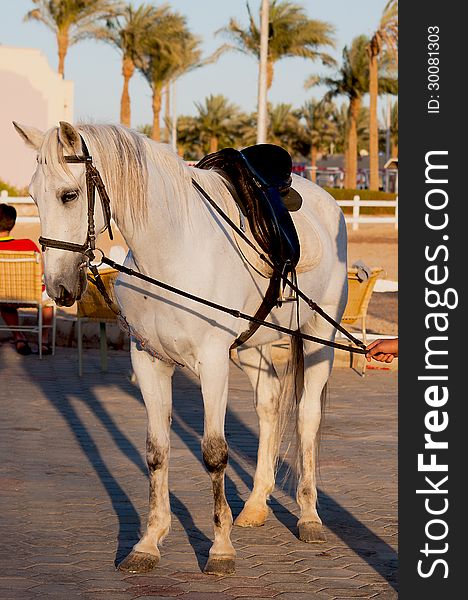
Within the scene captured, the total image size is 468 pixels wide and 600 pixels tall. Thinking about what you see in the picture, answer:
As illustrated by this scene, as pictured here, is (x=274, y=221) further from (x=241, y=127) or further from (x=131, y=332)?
(x=241, y=127)

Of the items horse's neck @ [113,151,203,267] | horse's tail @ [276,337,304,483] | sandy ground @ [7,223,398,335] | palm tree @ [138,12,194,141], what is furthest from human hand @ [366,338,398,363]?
palm tree @ [138,12,194,141]

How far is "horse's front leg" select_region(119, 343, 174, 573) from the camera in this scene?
620 cm

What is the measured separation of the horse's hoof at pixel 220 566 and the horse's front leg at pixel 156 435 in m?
0.28

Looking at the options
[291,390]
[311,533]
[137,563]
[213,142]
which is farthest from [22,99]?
[137,563]

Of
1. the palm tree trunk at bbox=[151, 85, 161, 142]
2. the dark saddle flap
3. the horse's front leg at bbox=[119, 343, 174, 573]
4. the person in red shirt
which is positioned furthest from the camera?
the palm tree trunk at bbox=[151, 85, 161, 142]

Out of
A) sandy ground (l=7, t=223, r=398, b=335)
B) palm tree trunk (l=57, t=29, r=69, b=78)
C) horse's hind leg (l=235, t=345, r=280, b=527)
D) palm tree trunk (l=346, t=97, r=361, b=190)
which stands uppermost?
palm tree trunk (l=57, t=29, r=69, b=78)

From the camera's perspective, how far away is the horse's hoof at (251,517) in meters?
6.95

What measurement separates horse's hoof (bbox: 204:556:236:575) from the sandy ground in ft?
33.6

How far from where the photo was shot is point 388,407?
37.0 ft

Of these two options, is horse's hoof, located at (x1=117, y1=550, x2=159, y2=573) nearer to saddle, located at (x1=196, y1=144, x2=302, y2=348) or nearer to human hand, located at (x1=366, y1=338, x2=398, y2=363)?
saddle, located at (x1=196, y1=144, x2=302, y2=348)

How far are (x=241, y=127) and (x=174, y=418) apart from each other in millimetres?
75177

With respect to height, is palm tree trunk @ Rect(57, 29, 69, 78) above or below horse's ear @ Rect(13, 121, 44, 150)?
above

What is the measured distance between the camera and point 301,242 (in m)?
6.91

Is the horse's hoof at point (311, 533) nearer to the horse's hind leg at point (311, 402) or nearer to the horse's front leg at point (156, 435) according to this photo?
the horse's hind leg at point (311, 402)
